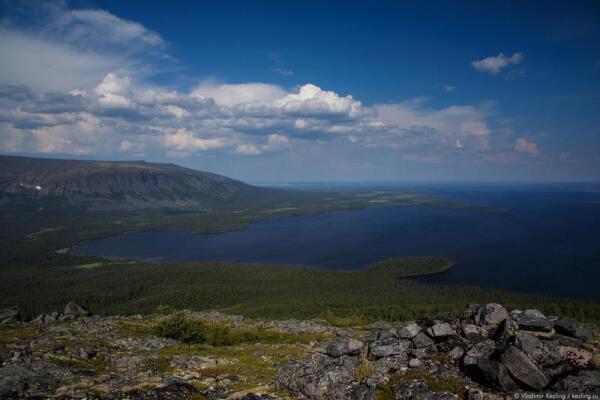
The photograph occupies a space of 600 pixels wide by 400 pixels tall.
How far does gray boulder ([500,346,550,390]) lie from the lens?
17531 mm

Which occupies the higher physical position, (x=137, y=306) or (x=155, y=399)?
(x=155, y=399)

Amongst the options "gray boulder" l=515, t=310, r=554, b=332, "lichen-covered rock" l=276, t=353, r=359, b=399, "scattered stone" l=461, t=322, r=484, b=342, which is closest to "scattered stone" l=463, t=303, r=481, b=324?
"scattered stone" l=461, t=322, r=484, b=342

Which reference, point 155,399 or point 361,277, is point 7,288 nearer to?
point 361,277

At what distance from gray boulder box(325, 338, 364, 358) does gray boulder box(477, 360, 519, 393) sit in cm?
933

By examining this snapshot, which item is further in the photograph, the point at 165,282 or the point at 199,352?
the point at 165,282

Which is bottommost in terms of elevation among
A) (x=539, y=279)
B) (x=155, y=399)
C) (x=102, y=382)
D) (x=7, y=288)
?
A: (x=7, y=288)

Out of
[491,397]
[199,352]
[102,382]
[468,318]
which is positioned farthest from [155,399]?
[468,318]

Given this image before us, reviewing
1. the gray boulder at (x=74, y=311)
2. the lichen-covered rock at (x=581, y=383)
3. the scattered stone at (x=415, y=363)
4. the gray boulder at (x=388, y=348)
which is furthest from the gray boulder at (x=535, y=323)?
the gray boulder at (x=74, y=311)

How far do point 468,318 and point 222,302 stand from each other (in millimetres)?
116509

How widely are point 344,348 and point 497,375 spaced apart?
11.1 meters

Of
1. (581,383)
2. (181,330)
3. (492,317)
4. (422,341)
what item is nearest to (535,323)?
(492,317)

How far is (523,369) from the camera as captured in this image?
59.0 ft

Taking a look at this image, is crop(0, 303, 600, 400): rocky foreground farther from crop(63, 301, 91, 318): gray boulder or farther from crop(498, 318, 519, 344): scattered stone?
crop(63, 301, 91, 318): gray boulder

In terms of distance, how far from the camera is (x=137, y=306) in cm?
12900
